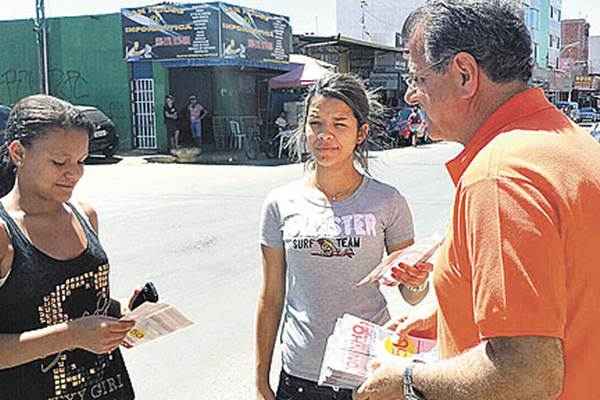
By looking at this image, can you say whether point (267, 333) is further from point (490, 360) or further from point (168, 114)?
point (168, 114)

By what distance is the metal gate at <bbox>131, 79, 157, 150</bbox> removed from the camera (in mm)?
25188

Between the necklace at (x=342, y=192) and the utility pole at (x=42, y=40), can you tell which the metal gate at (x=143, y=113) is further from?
the necklace at (x=342, y=192)

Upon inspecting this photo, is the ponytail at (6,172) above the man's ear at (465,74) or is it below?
below

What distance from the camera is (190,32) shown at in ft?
75.4

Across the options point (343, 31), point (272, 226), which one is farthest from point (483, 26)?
point (343, 31)

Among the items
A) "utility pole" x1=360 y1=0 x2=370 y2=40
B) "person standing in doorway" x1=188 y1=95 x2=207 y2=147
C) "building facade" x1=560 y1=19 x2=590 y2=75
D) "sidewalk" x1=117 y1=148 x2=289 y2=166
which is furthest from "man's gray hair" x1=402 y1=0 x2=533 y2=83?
"building facade" x1=560 y1=19 x2=590 y2=75

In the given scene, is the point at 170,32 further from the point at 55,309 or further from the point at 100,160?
the point at 55,309

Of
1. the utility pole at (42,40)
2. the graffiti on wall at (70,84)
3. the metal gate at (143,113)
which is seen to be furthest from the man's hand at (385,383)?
the graffiti on wall at (70,84)

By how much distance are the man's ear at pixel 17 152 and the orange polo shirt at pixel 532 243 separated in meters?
1.40

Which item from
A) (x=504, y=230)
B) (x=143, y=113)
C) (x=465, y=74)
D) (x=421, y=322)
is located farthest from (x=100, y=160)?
(x=504, y=230)

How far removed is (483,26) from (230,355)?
12.7ft

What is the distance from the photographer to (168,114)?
23516mm

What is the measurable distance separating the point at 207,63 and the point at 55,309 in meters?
21.3

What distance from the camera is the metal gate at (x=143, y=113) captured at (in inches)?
992
